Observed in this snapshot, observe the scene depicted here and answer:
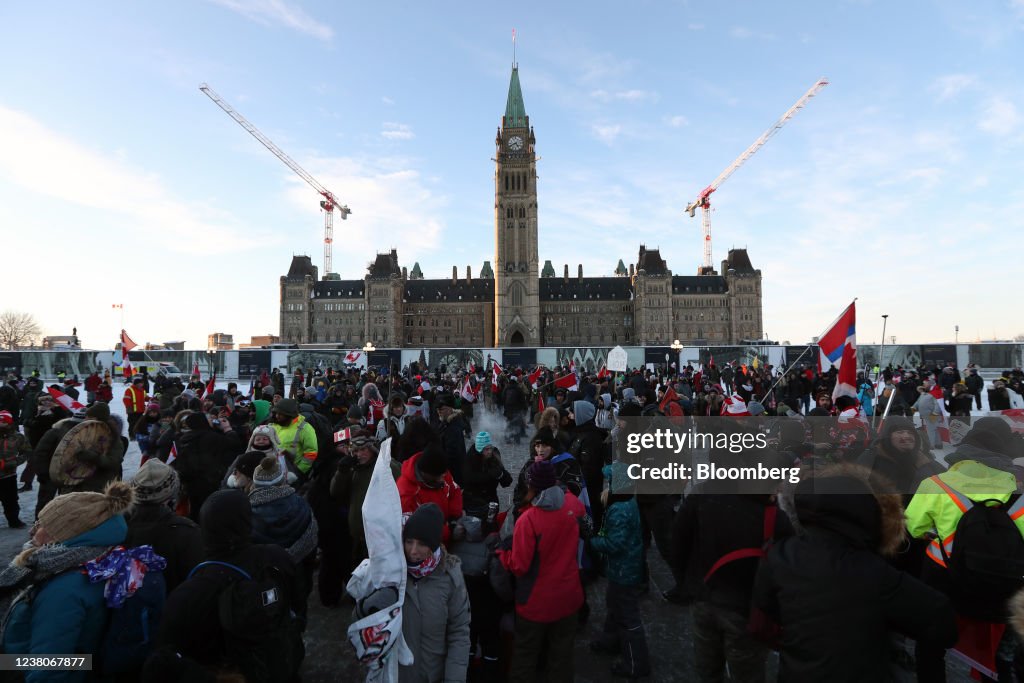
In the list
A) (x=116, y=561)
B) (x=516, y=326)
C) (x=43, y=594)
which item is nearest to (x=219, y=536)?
(x=116, y=561)

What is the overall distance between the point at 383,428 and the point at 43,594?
5.55 metres

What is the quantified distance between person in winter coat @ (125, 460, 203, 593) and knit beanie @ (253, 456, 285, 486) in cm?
57

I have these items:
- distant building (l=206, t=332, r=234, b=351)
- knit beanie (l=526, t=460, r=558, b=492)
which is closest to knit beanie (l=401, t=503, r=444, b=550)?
knit beanie (l=526, t=460, r=558, b=492)

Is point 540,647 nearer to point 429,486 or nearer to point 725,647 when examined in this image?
point 725,647

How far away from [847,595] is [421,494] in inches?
118

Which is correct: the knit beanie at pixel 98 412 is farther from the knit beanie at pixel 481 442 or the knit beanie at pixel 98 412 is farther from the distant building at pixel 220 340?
the distant building at pixel 220 340

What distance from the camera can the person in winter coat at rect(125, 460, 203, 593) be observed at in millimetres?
3035

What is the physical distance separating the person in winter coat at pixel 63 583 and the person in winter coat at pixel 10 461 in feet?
19.5

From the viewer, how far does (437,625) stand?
2.91 meters

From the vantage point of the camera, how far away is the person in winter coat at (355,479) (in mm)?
4668

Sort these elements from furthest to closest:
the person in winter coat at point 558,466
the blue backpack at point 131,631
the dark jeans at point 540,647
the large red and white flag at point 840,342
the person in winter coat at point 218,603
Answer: the large red and white flag at point 840,342
the person in winter coat at point 558,466
the dark jeans at point 540,647
the blue backpack at point 131,631
the person in winter coat at point 218,603

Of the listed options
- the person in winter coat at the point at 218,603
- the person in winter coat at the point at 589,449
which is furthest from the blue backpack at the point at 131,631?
the person in winter coat at the point at 589,449

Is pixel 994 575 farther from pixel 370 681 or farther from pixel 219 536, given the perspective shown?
pixel 219 536

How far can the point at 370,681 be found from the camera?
275cm
